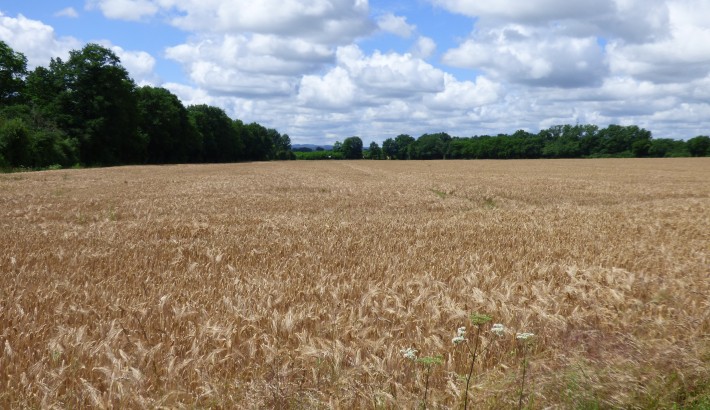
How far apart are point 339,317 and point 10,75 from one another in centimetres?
7386

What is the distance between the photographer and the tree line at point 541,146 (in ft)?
425

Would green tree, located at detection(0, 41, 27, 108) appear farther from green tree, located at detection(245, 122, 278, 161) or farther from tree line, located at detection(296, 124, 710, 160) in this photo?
tree line, located at detection(296, 124, 710, 160)

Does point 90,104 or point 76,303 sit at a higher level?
point 90,104

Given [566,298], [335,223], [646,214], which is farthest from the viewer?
[646,214]

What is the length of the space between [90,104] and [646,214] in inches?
2517

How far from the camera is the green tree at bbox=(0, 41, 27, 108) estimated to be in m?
61.8

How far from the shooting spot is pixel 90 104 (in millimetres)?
62500

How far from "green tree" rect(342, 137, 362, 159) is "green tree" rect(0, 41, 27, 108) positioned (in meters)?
123

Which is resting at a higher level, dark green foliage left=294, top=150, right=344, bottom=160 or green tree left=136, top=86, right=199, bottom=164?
green tree left=136, top=86, right=199, bottom=164

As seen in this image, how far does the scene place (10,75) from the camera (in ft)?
207

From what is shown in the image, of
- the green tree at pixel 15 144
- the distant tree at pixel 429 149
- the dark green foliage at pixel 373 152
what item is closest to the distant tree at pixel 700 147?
the distant tree at pixel 429 149

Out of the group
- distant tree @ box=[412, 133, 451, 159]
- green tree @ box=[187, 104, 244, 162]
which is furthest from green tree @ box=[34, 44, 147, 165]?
distant tree @ box=[412, 133, 451, 159]

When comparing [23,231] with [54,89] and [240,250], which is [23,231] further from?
[54,89]

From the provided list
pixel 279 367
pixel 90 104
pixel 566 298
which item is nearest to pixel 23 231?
pixel 279 367
